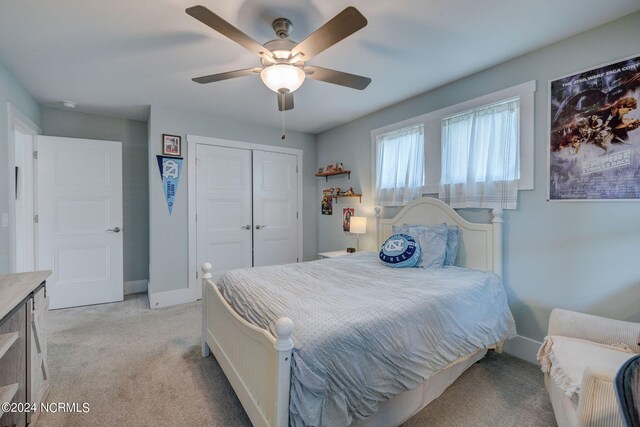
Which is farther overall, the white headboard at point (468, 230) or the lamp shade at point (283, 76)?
the white headboard at point (468, 230)

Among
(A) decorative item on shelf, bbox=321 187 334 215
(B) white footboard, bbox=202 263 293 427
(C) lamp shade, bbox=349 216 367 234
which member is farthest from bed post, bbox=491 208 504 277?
(A) decorative item on shelf, bbox=321 187 334 215

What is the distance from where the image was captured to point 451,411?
180 centimetres

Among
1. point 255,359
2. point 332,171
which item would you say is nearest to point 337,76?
point 255,359

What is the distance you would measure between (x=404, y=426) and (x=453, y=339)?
58cm

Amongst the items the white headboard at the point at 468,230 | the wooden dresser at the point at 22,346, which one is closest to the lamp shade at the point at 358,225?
the white headboard at the point at 468,230

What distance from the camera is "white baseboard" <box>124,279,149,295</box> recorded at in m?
4.19

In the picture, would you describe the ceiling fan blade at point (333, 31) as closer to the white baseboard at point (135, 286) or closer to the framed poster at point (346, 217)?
the framed poster at point (346, 217)

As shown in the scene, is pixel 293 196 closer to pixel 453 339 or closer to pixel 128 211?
pixel 128 211

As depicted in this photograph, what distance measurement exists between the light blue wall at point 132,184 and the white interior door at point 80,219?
0.99 feet

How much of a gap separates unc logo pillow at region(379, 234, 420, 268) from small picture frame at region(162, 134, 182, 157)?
2879 millimetres

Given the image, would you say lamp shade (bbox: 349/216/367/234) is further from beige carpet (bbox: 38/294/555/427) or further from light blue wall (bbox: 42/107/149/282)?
light blue wall (bbox: 42/107/149/282)

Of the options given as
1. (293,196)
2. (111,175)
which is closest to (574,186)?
(293,196)

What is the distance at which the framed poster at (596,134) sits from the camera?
1894mm

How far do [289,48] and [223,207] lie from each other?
275 cm
